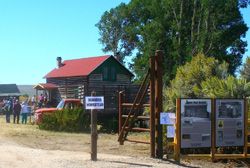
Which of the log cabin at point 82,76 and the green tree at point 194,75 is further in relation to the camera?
the log cabin at point 82,76

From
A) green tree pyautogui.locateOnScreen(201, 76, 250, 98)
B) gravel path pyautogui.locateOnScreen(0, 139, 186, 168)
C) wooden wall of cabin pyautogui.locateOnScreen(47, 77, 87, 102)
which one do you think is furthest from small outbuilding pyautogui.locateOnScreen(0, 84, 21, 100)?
gravel path pyautogui.locateOnScreen(0, 139, 186, 168)

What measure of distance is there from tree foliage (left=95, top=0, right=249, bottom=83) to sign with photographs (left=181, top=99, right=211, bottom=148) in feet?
113

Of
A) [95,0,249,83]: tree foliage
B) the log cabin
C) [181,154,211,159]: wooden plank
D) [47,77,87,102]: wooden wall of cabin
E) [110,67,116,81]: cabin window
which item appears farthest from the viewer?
[95,0,249,83]: tree foliage

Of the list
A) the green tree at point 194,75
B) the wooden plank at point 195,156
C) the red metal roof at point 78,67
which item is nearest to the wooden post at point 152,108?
the wooden plank at point 195,156

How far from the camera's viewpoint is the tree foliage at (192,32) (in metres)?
52.6

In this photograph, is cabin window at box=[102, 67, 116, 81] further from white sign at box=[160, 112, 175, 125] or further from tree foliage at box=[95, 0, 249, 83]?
white sign at box=[160, 112, 175, 125]

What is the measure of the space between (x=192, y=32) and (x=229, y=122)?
36.9 m

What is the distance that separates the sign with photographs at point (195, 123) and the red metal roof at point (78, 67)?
31.4 metres

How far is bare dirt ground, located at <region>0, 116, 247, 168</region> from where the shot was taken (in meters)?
15.0

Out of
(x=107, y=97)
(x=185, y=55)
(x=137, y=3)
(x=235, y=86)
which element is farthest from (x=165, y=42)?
(x=235, y=86)

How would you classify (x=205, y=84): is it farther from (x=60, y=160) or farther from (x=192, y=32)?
(x=192, y=32)

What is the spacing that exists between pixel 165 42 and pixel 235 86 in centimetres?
3792

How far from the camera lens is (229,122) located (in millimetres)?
16797

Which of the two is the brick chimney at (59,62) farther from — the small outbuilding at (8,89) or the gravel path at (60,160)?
the gravel path at (60,160)
